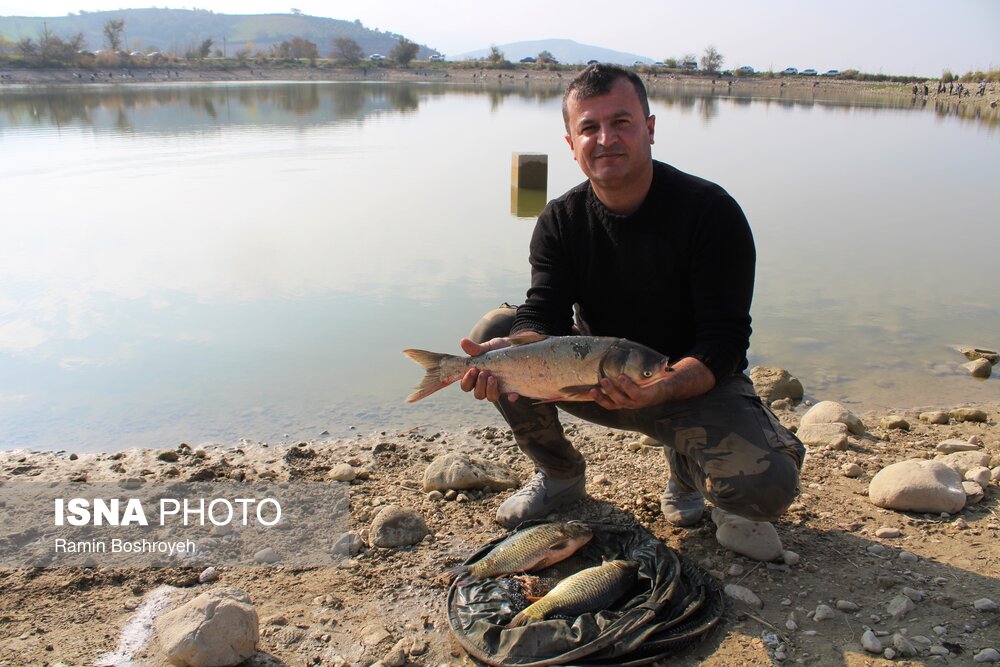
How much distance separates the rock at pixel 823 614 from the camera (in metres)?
3.00

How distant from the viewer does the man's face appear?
11.6 ft

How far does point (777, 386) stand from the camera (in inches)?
234

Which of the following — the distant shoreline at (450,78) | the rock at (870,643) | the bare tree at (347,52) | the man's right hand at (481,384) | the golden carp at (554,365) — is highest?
the bare tree at (347,52)

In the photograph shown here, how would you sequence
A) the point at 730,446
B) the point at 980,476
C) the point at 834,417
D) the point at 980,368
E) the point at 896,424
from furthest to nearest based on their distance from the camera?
the point at 980,368 < the point at 896,424 < the point at 834,417 < the point at 980,476 < the point at 730,446

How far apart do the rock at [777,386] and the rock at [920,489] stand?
6.33 ft

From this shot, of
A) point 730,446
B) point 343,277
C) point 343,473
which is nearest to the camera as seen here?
point 730,446

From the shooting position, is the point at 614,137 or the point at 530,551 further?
the point at 614,137

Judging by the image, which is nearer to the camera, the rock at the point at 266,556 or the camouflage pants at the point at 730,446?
the camouflage pants at the point at 730,446

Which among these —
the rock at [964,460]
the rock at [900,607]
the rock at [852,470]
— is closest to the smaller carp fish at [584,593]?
the rock at [900,607]

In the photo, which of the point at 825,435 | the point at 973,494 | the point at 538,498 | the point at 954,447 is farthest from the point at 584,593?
the point at 954,447

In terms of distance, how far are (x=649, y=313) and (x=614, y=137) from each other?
829mm

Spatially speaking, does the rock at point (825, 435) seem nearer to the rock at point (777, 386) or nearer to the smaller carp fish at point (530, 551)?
the rock at point (777, 386)

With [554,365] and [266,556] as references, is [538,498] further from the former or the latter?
[266,556]

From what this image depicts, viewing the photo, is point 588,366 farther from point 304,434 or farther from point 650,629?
point 304,434
